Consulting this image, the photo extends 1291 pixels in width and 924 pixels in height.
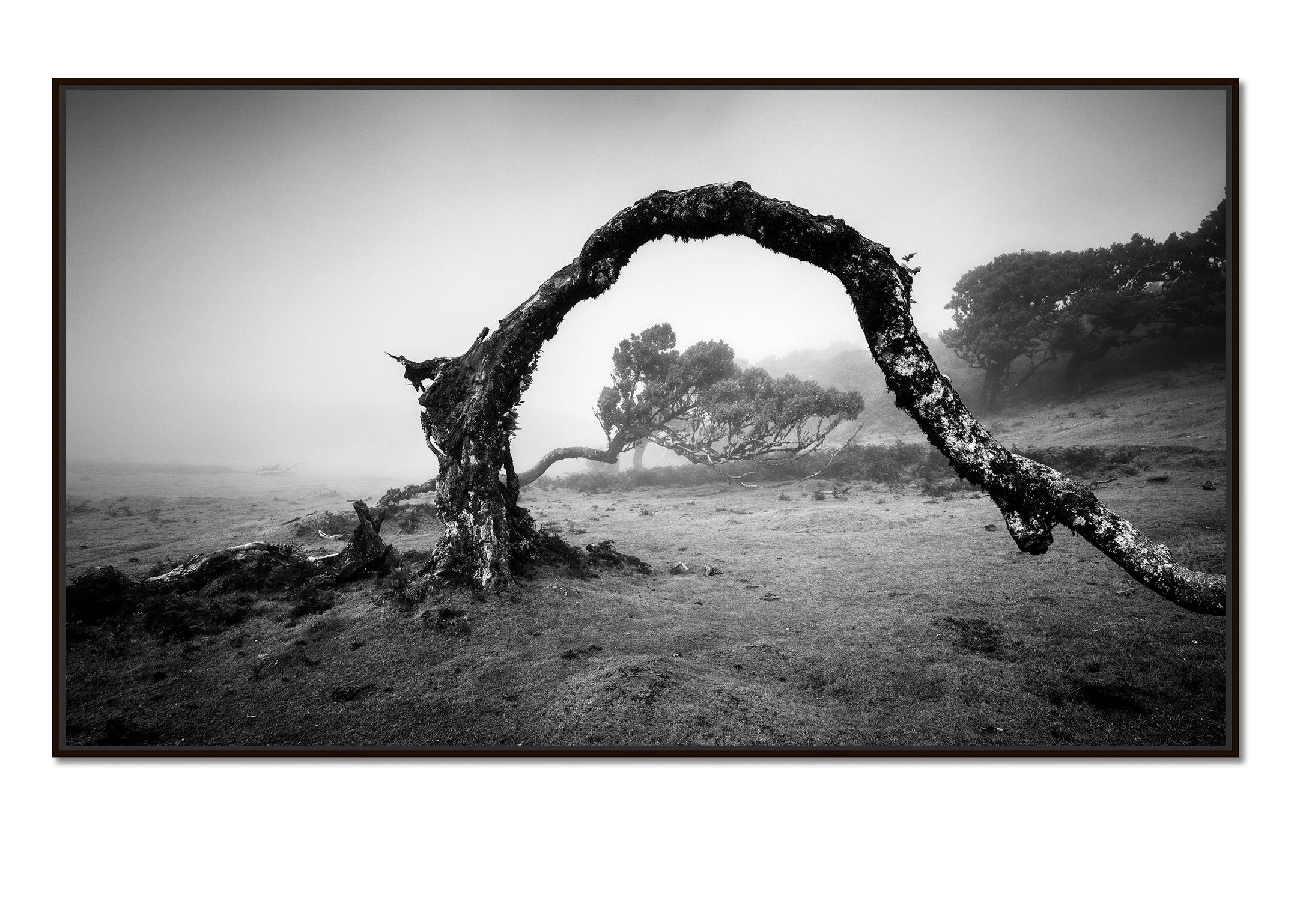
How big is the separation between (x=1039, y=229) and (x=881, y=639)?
4802 mm

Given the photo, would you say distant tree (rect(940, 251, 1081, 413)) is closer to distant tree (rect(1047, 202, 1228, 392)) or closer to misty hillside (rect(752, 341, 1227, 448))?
distant tree (rect(1047, 202, 1228, 392))

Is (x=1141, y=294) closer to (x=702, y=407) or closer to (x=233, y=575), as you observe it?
(x=702, y=407)

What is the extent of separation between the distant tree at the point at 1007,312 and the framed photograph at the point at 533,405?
10.7 ft

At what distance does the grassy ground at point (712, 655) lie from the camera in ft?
8.83


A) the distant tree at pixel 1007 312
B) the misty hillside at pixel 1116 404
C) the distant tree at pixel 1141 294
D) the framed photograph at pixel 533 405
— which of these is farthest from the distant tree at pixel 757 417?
the framed photograph at pixel 533 405

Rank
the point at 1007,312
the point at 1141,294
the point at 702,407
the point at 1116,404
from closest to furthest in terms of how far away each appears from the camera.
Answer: the point at 1141,294, the point at 1116,404, the point at 1007,312, the point at 702,407

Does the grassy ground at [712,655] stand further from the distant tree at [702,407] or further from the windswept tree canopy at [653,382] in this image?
the windswept tree canopy at [653,382]

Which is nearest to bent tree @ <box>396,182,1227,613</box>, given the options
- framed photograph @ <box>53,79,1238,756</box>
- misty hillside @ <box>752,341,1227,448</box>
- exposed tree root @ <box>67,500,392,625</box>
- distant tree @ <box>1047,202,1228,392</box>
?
framed photograph @ <box>53,79,1238,756</box>

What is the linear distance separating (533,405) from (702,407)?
9.90 metres

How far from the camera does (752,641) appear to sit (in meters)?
3.76

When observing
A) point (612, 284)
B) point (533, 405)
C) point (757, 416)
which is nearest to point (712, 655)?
point (612, 284)

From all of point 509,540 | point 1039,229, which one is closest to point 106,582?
point 509,540

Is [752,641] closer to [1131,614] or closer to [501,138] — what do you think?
[1131,614]

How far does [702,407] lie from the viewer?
16281 millimetres
